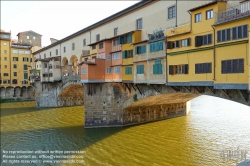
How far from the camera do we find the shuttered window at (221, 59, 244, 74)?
12.4 m

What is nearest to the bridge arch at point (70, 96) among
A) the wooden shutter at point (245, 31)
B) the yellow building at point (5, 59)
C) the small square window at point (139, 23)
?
the small square window at point (139, 23)

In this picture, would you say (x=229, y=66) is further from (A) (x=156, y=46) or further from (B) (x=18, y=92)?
(B) (x=18, y=92)

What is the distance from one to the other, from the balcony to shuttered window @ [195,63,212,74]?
9.38 ft

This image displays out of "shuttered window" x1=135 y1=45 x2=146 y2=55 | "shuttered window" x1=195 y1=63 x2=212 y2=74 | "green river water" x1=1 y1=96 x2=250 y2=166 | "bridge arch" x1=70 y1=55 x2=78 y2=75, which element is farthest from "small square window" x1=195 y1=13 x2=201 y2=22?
"bridge arch" x1=70 y1=55 x2=78 y2=75

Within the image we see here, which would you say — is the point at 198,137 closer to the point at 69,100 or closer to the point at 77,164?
the point at 77,164

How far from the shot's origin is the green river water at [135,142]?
15.7 m

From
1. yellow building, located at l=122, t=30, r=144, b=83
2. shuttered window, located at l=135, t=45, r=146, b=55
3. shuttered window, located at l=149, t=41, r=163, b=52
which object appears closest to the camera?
shuttered window, located at l=149, t=41, r=163, b=52

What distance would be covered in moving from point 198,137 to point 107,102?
1076 centimetres

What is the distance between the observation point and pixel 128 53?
22.9 metres

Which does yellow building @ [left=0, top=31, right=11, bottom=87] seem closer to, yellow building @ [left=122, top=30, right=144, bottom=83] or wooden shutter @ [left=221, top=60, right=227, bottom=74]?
yellow building @ [left=122, top=30, right=144, bottom=83]

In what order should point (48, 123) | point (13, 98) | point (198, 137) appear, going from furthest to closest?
point (13, 98), point (48, 123), point (198, 137)

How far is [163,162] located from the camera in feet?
49.6

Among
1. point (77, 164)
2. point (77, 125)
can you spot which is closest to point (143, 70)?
point (77, 164)

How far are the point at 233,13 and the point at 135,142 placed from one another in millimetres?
13183
